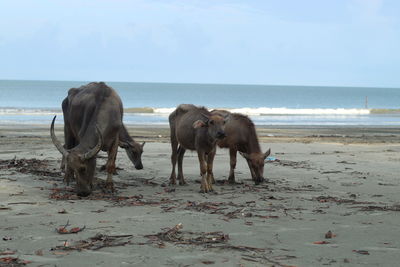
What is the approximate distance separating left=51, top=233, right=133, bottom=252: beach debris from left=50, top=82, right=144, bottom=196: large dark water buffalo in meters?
3.26

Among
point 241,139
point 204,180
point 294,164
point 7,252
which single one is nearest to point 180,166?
point 241,139

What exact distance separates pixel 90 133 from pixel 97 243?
172 inches

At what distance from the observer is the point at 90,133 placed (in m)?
10.9

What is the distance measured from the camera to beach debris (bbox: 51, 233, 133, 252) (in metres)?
6.56

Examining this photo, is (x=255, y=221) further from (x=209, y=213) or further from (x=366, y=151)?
(x=366, y=151)

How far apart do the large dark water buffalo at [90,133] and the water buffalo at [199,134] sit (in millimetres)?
984

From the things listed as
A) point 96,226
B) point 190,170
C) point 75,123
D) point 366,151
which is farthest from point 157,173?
point 366,151

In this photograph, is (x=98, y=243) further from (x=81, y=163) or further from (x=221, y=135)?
(x=221, y=135)

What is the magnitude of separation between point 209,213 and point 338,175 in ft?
19.5

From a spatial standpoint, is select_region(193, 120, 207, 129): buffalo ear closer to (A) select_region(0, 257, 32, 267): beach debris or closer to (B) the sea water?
(A) select_region(0, 257, 32, 267): beach debris

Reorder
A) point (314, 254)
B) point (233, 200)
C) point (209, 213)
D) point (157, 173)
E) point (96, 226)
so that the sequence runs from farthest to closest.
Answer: point (157, 173) < point (233, 200) < point (209, 213) < point (96, 226) < point (314, 254)

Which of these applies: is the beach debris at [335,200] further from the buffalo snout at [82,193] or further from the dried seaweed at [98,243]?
the dried seaweed at [98,243]

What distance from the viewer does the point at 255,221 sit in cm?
828

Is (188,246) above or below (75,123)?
below
